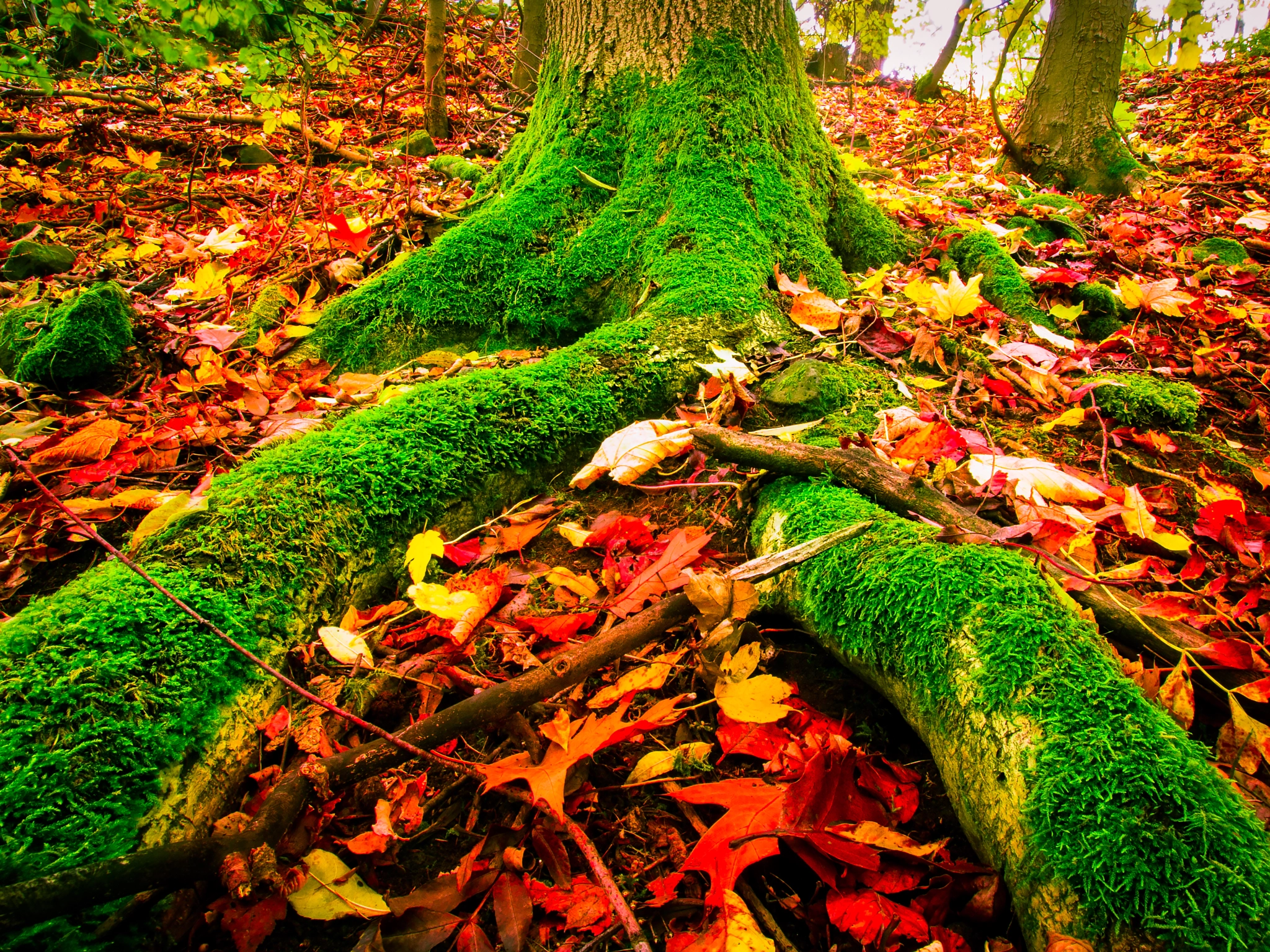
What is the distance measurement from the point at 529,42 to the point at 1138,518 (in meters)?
9.36

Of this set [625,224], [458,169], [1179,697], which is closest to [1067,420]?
[1179,697]

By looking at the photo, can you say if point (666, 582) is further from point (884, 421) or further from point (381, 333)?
point (381, 333)

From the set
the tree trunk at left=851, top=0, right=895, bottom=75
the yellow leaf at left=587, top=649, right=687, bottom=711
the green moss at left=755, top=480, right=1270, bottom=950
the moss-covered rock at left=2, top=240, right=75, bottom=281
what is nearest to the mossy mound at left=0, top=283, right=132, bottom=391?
the moss-covered rock at left=2, top=240, right=75, bottom=281

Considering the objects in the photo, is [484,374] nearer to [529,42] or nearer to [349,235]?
[349,235]

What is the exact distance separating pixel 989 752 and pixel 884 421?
1.07 meters

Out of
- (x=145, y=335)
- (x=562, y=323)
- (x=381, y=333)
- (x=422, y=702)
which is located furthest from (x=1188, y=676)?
(x=145, y=335)

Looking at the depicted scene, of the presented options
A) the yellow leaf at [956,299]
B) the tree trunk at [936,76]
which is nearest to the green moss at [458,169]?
the yellow leaf at [956,299]

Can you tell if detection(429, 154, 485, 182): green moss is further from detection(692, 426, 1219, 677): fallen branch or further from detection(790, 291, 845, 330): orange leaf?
detection(692, 426, 1219, 677): fallen branch

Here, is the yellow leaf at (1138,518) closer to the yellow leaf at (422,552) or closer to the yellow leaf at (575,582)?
the yellow leaf at (575,582)

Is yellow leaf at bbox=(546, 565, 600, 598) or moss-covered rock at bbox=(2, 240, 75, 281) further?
moss-covered rock at bbox=(2, 240, 75, 281)

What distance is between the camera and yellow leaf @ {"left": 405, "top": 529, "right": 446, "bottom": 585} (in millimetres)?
1588

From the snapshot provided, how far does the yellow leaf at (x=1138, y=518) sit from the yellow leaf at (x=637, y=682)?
1.26m

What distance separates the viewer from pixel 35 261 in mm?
4012

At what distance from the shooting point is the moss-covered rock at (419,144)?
6.59 meters
